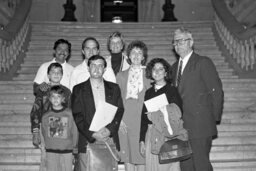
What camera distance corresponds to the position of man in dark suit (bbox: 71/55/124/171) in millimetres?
4590

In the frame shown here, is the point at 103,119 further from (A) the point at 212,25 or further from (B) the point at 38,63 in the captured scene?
(A) the point at 212,25

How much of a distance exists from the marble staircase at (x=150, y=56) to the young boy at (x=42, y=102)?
135cm

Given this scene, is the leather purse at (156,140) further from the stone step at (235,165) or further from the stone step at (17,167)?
the stone step at (17,167)

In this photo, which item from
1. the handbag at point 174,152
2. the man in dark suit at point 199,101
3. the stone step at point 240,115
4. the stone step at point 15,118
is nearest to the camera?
the handbag at point 174,152

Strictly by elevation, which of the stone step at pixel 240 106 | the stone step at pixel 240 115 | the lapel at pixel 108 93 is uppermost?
the lapel at pixel 108 93

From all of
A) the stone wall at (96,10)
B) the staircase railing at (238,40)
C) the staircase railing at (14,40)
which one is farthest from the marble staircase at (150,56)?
the stone wall at (96,10)

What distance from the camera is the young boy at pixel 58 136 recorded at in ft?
16.0

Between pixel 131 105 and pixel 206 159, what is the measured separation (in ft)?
3.33

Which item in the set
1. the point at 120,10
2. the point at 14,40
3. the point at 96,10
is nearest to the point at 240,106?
the point at 14,40

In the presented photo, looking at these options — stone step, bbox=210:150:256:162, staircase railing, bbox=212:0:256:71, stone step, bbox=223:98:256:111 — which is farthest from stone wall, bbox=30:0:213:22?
stone step, bbox=210:150:256:162

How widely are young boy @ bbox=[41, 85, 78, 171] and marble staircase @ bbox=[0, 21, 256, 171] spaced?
136cm

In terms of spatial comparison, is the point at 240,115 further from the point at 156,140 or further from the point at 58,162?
the point at 58,162

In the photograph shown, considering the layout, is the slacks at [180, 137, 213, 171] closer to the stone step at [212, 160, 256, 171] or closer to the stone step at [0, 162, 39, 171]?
the stone step at [212, 160, 256, 171]

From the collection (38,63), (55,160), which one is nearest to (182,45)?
(55,160)
